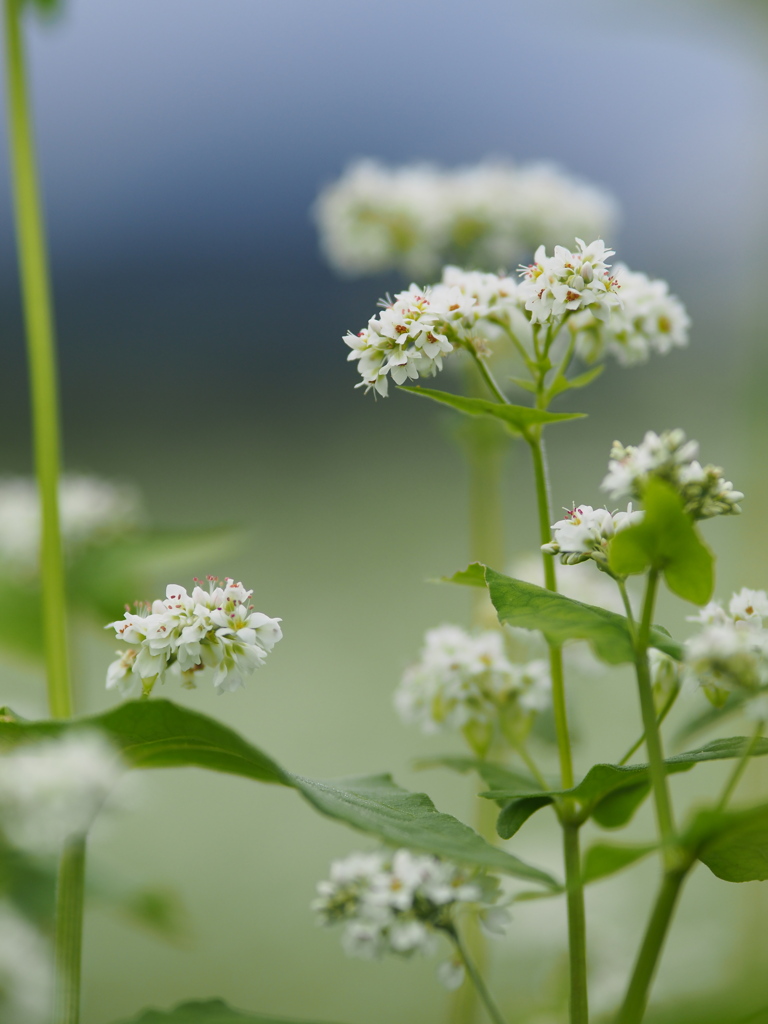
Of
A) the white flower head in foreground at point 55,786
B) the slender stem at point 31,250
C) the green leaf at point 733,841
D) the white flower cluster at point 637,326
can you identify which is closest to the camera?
the green leaf at point 733,841

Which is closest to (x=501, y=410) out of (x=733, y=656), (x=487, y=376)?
(x=487, y=376)

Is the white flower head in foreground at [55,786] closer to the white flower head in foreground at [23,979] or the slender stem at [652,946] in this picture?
the white flower head in foreground at [23,979]

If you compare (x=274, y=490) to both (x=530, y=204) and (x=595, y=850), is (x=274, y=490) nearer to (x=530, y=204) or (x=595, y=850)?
(x=530, y=204)

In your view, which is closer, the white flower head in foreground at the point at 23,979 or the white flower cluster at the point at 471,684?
the white flower cluster at the point at 471,684

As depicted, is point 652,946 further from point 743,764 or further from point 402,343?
point 402,343

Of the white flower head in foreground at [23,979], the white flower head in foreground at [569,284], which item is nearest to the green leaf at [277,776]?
the white flower head in foreground at [569,284]

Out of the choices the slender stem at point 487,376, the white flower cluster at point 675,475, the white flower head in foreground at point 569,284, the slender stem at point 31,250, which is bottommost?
the white flower cluster at point 675,475
